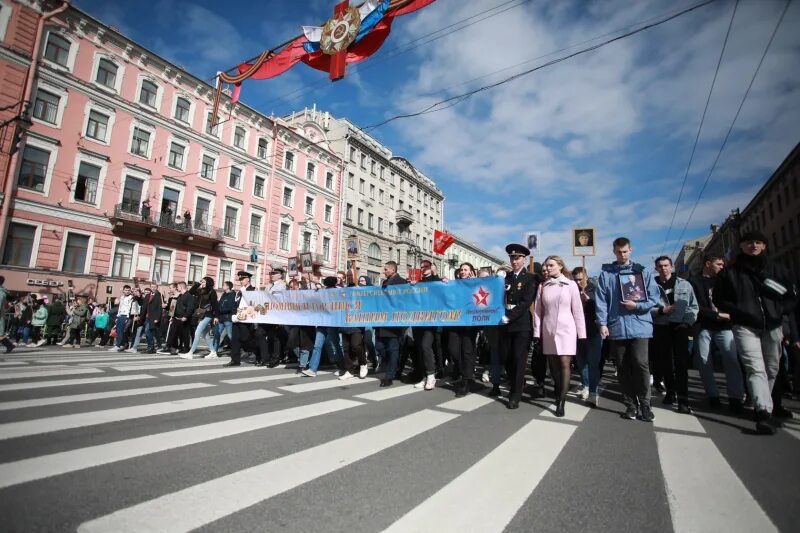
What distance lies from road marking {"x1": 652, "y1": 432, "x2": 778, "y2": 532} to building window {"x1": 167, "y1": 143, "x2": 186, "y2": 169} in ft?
100

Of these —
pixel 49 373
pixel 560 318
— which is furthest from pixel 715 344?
pixel 49 373

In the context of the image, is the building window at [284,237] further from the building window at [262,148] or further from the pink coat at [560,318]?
the pink coat at [560,318]

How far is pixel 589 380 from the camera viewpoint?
18.7ft

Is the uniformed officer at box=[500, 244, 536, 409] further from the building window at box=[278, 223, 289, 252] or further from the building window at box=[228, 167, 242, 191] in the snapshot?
the building window at box=[278, 223, 289, 252]

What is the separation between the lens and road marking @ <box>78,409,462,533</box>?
1.89m

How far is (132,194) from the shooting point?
24516mm

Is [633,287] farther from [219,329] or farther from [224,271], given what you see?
[224,271]

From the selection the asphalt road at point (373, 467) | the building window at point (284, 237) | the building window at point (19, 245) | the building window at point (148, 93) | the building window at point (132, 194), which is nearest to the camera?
the asphalt road at point (373, 467)

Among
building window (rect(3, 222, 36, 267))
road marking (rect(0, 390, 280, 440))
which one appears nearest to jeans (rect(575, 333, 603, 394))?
road marking (rect(0, 390, 280, 440))

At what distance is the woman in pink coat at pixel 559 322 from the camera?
15.7 ft

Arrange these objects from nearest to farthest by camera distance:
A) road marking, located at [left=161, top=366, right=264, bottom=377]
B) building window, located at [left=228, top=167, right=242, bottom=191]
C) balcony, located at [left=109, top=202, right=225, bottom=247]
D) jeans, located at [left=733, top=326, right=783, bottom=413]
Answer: jeans, located at [left=733, top=326, right=783, bottom=413]
road marking, located at [left=161, top=366, right=264, bottom=377]
balcony, located at [left=109, top=202, right=225, bottom=247]
building window, located at [left=228, top=167, right=242, bottom=191]

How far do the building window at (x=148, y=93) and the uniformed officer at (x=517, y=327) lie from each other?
94.3 ft

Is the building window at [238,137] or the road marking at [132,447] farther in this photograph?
the building window at [238,137]

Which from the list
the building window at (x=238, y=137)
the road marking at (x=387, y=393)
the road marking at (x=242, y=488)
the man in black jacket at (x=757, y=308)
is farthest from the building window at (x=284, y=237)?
the man in black jacket at (x=757, y=308)
